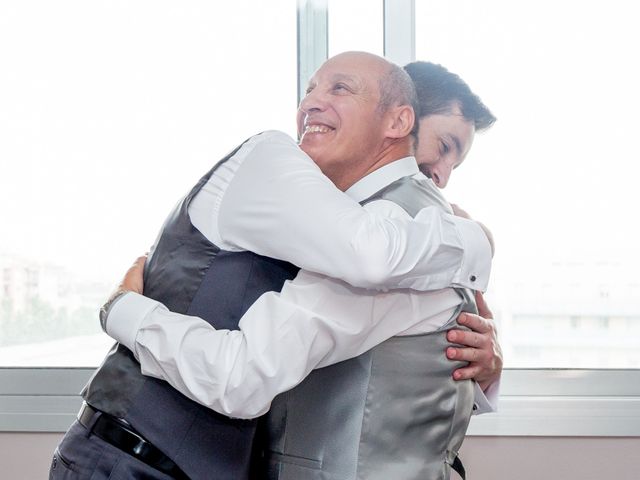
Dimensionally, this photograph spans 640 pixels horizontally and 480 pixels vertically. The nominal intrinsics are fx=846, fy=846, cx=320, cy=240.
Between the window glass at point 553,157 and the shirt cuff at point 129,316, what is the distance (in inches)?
53.3

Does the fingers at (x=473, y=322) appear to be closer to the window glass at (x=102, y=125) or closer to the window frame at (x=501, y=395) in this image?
the window frame at (x=501, y=395)

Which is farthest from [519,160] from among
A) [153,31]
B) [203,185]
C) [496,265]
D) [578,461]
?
[203,185]

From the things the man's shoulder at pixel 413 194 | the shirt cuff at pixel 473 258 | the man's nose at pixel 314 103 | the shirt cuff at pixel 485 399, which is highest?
the man's nose at pixel 314 103

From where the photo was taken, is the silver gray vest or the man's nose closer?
the silver gray vest

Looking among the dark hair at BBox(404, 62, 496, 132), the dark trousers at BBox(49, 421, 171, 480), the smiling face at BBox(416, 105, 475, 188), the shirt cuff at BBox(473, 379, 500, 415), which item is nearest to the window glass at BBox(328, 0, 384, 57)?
the dark hair at BBox(404, 62, 496, 132)

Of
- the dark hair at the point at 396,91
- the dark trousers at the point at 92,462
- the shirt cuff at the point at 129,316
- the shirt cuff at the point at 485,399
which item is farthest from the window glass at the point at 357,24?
the dark trousers at the point at 92,462

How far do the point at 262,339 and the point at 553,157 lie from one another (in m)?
1.55

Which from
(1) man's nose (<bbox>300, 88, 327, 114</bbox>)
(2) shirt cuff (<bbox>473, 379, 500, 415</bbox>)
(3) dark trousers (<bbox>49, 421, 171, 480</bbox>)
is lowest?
(2) shirt cuff (<bbox>473, 379, 500, 415</bbox>)

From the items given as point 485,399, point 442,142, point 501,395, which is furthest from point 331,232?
point 501,395

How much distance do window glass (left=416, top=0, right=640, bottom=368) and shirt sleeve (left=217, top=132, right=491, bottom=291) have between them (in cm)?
120

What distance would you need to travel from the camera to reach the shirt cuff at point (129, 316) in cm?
136

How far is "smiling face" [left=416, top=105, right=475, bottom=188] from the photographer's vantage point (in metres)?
1.98

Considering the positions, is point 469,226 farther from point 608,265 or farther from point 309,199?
point 608,265

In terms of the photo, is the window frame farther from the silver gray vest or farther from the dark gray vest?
the dark gray vest
